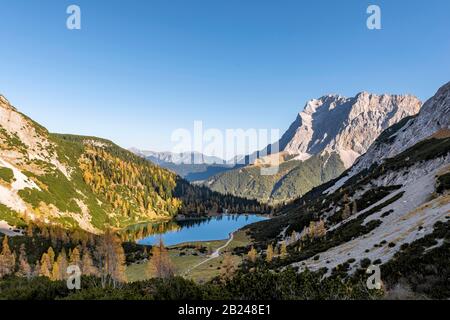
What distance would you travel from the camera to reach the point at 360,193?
113m

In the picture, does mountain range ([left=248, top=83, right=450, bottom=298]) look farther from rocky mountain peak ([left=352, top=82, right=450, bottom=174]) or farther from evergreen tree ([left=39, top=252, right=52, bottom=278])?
evergreen tree ([left=39, top=252, right=52, bottom=278])

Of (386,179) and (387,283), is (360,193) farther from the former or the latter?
(387,283)

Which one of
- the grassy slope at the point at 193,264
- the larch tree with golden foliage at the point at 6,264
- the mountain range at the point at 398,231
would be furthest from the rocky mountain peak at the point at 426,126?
the larch tree with golden foliage at the point at 6,264

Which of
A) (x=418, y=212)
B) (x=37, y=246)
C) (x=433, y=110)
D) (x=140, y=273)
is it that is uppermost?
(x=433, y=110)

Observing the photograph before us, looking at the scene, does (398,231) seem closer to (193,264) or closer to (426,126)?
(193,264)

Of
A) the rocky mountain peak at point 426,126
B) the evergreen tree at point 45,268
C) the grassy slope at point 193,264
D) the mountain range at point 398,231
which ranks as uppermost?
the rocky mountain peak at point 426,126

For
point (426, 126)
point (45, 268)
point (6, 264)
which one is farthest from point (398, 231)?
point (426, 126)

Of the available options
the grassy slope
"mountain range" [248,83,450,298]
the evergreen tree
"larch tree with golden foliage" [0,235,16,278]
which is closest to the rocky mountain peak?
"mountain range" [248,83,450,298]

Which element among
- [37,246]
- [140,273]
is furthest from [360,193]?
[37,246]

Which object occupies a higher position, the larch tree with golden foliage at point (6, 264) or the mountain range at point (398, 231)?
the mountain range at point (398, 231)

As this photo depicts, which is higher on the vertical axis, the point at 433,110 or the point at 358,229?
the point at 433,110

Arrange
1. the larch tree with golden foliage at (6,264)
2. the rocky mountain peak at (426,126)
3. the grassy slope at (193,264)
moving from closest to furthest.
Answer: the grassy slope at (193,264), the larch tree with golden foliage at (6,264), the rocky mountain peak at (426,126)

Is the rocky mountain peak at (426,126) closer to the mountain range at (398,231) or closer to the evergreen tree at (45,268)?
the mountain range at (398,231)
